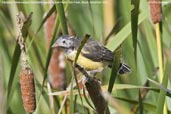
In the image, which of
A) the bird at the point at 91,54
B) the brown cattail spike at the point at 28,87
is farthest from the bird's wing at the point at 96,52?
the brown cattail spike at the point at 28,87

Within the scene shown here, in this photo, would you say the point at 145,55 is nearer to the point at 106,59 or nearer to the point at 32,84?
the point at 106,59

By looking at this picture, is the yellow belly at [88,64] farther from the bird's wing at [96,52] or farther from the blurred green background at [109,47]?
the blurred green background at [109,47]

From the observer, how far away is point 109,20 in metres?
2.75

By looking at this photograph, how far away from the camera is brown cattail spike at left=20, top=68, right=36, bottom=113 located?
5.12 feet

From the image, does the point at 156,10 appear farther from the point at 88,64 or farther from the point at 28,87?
the point at 28,87

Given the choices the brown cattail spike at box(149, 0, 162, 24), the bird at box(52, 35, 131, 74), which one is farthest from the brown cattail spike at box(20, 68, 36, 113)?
the brown cattail spike at box(149, 0, 162, 24)

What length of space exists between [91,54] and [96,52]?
0.14ft

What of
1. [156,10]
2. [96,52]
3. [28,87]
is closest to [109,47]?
[96,52]

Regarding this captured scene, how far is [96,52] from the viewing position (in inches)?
86.8

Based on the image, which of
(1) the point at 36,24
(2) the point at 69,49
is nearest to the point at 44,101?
(2) the point at 69,49

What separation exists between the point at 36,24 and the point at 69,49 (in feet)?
1.90

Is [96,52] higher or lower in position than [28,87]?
higher

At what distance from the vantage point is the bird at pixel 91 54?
2068 millimetres

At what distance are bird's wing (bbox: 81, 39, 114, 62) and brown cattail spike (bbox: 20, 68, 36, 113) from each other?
1.82 ft
